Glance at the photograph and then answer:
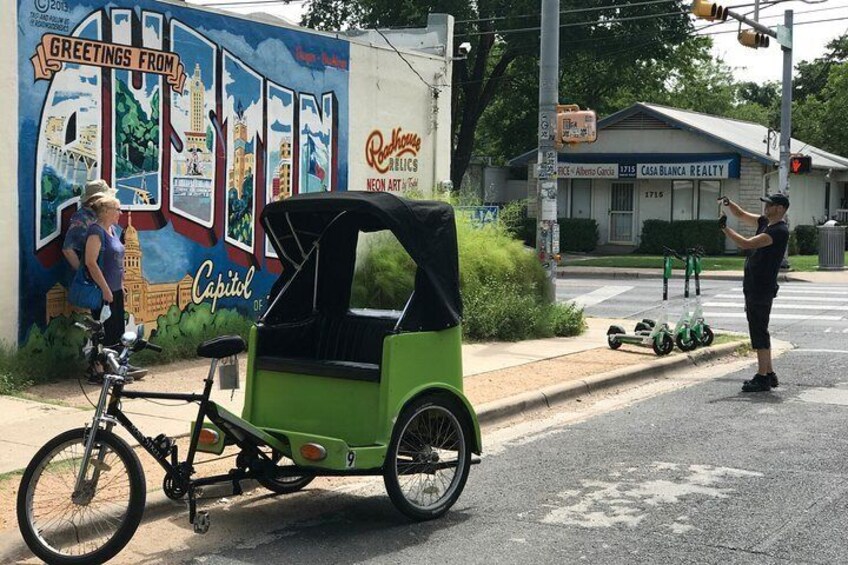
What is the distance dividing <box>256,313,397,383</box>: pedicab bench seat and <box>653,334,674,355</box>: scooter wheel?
264 inches

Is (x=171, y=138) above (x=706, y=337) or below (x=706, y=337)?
above

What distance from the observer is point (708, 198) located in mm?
38094

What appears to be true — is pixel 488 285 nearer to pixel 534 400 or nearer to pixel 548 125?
pixel 548 125

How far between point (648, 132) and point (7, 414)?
32.5 m

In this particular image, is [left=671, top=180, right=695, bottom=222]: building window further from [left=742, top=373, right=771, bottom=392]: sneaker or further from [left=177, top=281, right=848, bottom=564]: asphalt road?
[left=177, top=281, right=848, bottom=564]: asphalt road

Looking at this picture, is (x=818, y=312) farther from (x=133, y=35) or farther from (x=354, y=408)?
(x=354, y=408)

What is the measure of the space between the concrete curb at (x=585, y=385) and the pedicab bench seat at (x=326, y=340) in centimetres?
239

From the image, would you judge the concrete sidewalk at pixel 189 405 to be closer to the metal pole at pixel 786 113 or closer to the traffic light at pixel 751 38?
the traffic light at pixel 751 38

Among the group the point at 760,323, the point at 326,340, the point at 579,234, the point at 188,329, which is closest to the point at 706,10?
the point at 760,323

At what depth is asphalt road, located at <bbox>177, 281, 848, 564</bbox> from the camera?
6.09 meters

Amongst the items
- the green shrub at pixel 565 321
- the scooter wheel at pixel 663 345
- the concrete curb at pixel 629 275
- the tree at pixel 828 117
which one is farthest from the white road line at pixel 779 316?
the tree at pixel 828 117

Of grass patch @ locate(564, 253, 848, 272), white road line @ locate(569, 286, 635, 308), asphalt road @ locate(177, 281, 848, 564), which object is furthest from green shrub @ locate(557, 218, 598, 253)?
asphalt road @ locate(177, 281, 848, 564)

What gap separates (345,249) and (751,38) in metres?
19.0

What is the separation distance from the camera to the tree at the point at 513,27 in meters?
36.8
